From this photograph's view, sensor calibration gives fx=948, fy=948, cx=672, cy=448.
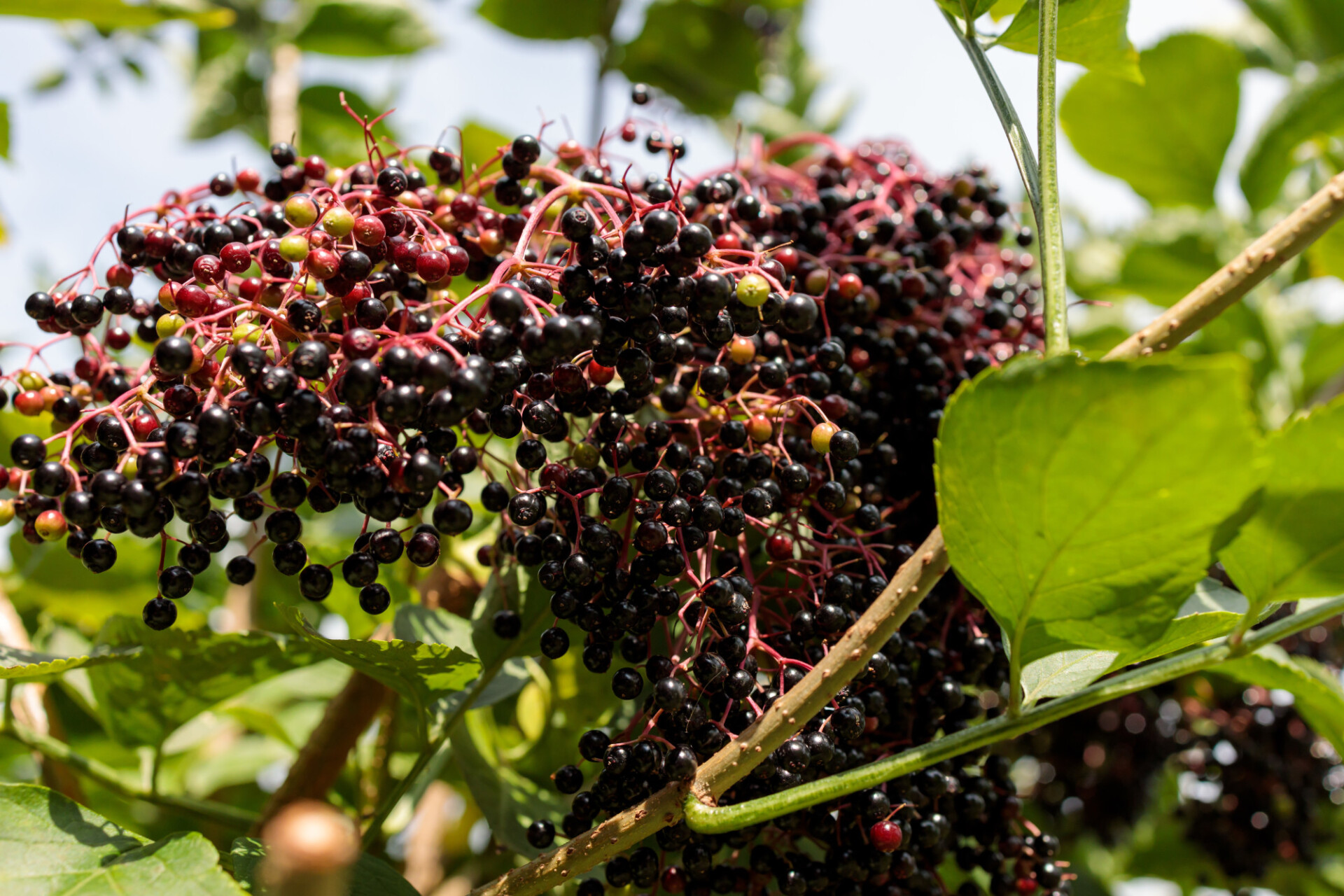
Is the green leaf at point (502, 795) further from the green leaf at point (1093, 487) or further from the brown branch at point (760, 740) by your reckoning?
the green leaf at point (1093, 487)

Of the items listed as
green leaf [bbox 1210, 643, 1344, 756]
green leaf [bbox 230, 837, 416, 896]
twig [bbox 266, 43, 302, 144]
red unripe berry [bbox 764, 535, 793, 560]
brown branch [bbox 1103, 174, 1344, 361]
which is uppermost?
brown branch [bbox 1103, 174, 1344, 361]

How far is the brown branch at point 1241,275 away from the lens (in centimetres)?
56

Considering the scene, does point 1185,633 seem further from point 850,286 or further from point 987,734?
point 850,286

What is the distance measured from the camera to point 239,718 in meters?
1.26

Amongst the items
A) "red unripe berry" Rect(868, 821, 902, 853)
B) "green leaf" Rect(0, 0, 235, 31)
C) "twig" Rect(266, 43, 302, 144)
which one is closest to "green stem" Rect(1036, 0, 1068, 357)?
"red unripe berry" Rect(868, 821, 902, 853)

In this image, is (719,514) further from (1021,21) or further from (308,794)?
(308,794)

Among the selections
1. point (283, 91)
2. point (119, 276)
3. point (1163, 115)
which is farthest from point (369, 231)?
point (283, 91)

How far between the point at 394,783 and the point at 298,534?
24.0 inches

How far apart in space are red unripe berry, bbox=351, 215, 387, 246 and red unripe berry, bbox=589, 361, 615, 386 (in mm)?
176

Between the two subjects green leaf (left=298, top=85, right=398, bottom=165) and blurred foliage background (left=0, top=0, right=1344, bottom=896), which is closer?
blurred foliage background (left=0, top=0, right=1344, bottom=896)

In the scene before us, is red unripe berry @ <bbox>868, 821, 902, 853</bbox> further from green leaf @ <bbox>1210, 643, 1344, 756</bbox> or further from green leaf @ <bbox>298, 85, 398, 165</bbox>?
green leaf @ <bbox>298, 85, 398, 165</bbox>

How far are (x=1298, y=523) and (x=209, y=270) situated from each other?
72 centimetres

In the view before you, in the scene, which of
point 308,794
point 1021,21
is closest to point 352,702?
point 308,794

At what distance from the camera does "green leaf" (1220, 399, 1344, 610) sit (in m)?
0.50
